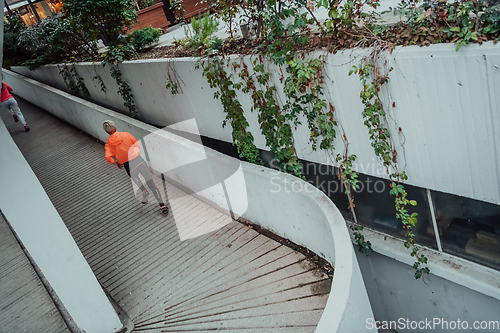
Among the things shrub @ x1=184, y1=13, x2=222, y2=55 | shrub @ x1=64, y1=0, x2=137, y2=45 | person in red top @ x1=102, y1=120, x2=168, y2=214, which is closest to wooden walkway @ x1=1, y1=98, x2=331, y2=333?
person in red top @ x1=102, y1=120, x2=168, y2=214

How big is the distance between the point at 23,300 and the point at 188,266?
7.85 feet

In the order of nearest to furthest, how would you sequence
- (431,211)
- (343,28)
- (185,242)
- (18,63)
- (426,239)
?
(343,28) → (431,211) → (426,239) → (185,242) → (18,63)

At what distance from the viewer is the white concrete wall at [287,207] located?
3.33 metres

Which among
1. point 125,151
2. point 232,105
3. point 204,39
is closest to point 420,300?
point 232,105

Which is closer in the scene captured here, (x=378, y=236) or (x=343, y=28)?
(x=343, y=28)

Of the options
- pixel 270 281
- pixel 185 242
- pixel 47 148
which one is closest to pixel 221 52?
pixel 185 242

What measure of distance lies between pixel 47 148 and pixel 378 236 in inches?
389

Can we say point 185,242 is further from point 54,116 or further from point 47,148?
point 54,116

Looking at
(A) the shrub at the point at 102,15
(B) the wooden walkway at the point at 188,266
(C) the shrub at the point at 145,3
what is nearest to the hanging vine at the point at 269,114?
(B) the wooden walkway at the point at 188,266

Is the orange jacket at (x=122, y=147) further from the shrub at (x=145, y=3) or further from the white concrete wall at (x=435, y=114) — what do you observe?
the shrub at (x=145, y=3)

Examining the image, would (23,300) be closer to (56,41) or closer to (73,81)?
(73,81)

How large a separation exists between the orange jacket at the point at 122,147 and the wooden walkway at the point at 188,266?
115 cm

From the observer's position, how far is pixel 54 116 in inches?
532

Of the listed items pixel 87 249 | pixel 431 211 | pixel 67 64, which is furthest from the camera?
pixel 67 64
